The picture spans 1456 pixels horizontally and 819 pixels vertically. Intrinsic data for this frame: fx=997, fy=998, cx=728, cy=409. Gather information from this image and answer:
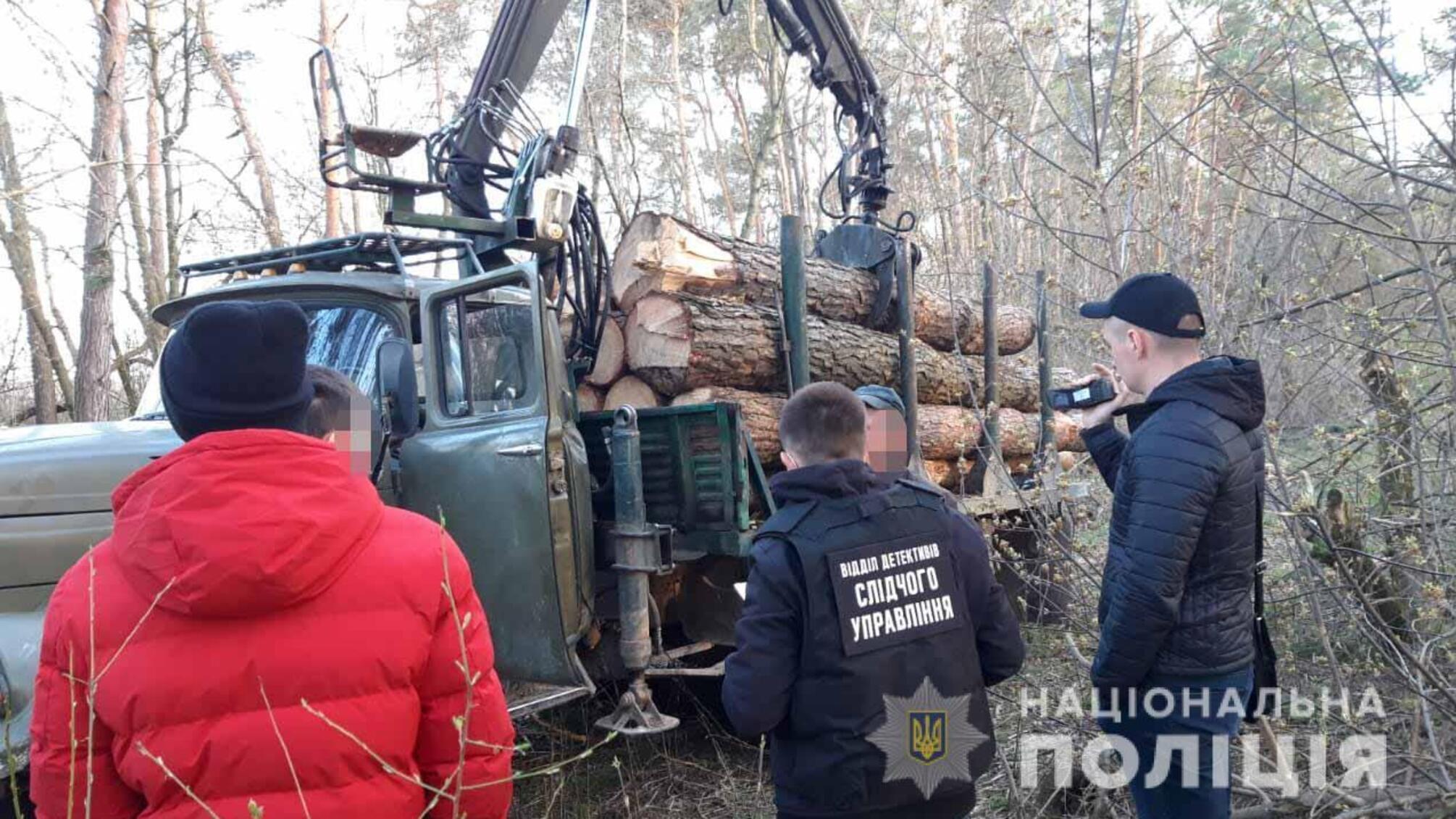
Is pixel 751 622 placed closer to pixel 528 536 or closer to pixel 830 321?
pixel 528 536

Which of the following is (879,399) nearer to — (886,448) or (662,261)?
(886,448)

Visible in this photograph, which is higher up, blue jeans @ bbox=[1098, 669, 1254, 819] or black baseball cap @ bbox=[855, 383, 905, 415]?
black baseball cap @ bbox=[855, 383, 905, 415]

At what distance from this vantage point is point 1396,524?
369cm

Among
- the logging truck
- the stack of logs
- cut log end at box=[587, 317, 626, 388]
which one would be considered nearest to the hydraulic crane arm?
the logging truck

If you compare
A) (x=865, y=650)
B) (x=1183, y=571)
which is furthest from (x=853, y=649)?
(x=1183, y=571)

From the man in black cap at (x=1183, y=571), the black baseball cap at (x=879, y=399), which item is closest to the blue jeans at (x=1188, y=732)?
the man in black cap at (x=1183, y=571)

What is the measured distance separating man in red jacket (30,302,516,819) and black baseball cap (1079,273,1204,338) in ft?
6.63

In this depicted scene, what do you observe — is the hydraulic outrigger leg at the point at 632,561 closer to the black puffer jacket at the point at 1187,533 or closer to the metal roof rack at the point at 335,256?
the metal roof rack at the point at 335,256

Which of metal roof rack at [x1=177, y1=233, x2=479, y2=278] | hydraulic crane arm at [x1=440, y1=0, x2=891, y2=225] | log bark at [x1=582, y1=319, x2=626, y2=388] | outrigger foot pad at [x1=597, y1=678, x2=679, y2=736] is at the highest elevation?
hydraulic crane arm at [x1=440, y1=0, x2=891, y2=225]

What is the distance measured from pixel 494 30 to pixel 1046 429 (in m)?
4.59

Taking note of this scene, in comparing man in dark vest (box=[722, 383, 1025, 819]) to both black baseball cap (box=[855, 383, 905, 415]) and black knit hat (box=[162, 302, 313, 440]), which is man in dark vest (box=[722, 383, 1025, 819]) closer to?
black baseball cap (box=[855, 383, 905, 415])

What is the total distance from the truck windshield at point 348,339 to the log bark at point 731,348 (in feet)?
4.43

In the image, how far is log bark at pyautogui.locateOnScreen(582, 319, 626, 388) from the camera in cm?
538

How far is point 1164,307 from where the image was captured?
2.76 m
